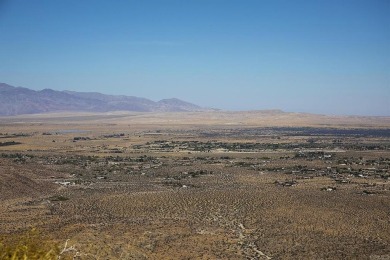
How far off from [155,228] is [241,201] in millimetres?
8305

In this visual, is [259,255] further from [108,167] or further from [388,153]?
[388,153]

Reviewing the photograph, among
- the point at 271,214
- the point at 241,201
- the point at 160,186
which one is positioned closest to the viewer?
the point at 271,214

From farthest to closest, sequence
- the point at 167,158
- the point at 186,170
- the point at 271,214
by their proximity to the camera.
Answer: the point at 167,158
the point at 186,170
the point at 271,214

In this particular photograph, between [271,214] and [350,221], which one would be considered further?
[271,214]

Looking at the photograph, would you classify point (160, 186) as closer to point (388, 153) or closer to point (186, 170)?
point (186, 170)

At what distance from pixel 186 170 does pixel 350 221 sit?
2274cm

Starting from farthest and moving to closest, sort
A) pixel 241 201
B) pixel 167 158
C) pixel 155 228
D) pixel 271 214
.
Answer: pixel 167 158, pixel 241 201, pixel 271 214, pixel 155 228

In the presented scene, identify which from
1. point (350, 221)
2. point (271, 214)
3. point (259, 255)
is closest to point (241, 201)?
point (271, 214)

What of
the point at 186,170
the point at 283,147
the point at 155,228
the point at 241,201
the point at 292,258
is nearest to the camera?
the point at 292,258

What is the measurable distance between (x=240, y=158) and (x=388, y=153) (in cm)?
2303

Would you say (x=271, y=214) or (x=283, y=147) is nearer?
(x=271, y=214)

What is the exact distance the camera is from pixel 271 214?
23.0m

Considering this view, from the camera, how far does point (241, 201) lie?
2625 centimetres

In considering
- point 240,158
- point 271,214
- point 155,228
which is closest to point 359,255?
point 271,214
